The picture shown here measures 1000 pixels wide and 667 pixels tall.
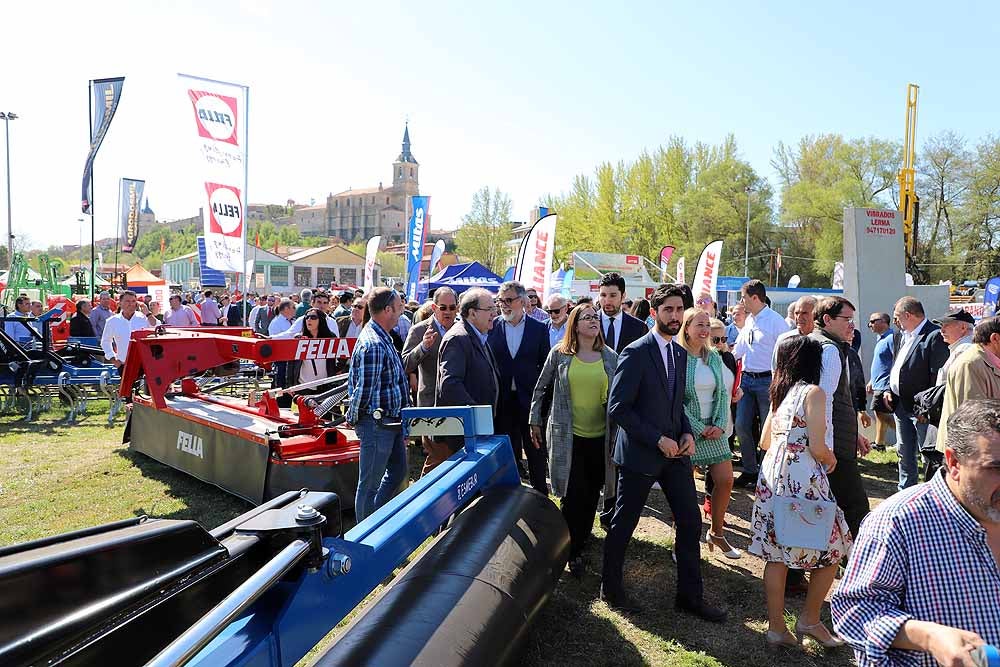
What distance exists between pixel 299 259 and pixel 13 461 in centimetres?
8006

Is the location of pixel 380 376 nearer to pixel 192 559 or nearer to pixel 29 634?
pixel 192 559

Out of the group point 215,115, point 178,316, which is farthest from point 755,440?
point 178,316

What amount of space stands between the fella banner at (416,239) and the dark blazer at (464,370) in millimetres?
11709

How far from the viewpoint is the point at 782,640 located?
359 centimetres

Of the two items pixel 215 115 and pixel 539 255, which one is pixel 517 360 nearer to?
A: pixel 215 115

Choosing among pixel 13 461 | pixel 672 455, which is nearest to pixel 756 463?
pixel 672 455

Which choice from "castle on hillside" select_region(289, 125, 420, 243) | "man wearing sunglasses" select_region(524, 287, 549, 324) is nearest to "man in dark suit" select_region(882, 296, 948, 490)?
"man wearing sunglasses" select_region(524, 287, 549, 324)

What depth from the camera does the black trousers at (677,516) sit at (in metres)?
3.96

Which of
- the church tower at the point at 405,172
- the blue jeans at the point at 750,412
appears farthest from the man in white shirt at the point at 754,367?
the church tower at the point at 405,172

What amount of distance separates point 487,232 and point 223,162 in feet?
155

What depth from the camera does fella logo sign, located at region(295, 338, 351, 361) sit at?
5527 mm

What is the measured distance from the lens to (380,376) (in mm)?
4363

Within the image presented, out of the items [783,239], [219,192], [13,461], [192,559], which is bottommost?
[13,461]

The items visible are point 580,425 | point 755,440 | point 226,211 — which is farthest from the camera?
point 226,211
